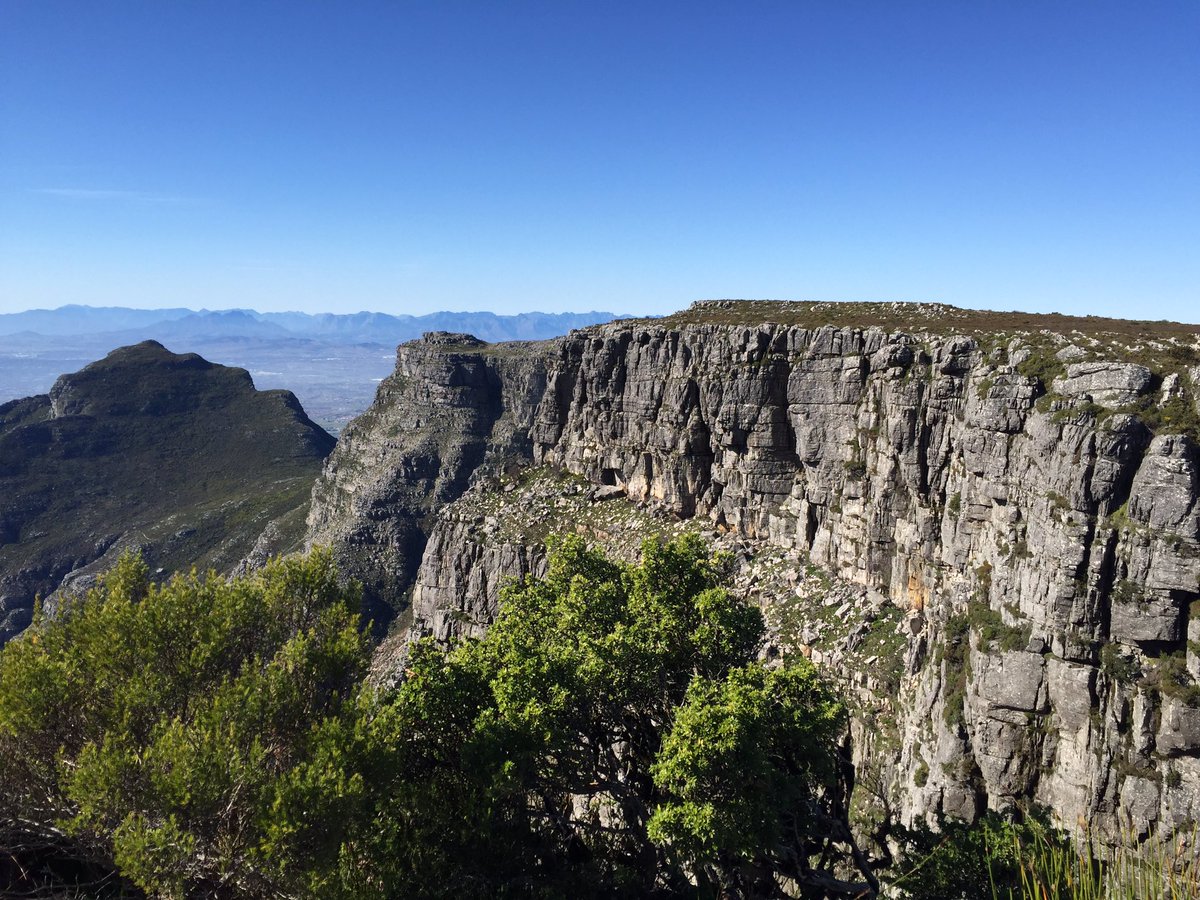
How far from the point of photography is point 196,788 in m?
22.8

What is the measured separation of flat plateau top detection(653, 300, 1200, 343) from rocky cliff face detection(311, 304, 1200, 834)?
80cm

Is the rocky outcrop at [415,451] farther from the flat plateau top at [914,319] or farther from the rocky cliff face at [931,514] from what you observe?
the flat plateau top at [914,319]

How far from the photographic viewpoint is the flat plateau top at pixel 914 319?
58.7 meters

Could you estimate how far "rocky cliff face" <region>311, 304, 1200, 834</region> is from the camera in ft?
123

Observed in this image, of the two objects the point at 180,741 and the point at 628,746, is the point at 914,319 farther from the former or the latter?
the point at 180,741

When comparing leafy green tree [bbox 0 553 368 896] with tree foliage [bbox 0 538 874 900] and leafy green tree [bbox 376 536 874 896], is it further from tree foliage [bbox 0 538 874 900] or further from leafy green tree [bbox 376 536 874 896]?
leafy green tree [bbox 376 536 874 896]

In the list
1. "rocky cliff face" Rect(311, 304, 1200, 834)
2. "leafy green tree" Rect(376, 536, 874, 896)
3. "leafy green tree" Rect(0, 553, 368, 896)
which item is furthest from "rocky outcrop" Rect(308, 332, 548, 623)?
"leafy green tree" Rect(0, 553, 368, 896)

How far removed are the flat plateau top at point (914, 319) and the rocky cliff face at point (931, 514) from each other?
80cm

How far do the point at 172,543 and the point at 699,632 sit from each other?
6831 inches

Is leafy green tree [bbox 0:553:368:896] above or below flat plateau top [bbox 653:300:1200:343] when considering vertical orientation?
below

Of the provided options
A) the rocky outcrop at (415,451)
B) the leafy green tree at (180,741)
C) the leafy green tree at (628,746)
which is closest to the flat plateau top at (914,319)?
the leafy green tree at (628,746)

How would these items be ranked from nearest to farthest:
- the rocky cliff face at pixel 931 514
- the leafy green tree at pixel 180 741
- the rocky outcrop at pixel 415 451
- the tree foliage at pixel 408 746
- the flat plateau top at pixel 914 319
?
1. the leafy green tree at pixel 180 741
2. the tree foliage at pixel 408 746
3. the rocky cliff face at pixel 931 514
4. the flat plateau top at pixel 914 319
5. the rocky outcrop at pixel 415 451

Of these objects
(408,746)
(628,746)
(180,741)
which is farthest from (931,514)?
(180,741)

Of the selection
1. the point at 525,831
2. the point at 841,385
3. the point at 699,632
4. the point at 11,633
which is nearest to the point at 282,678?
the point at 525,831
